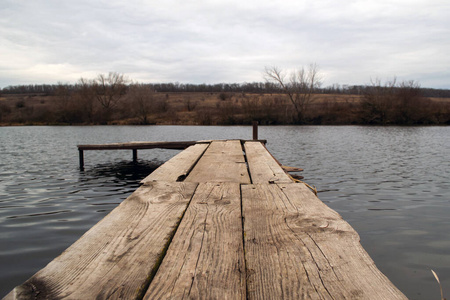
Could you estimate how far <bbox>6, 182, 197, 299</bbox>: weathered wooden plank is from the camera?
4.60ft

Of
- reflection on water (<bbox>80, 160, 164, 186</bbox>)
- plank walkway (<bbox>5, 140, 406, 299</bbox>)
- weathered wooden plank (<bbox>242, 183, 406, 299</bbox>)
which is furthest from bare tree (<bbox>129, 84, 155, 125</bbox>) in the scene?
weathered wooden plank (<bbox>242, 183, 406, 299</bbox>)

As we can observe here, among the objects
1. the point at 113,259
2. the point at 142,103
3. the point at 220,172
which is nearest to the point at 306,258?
the point at 113,259

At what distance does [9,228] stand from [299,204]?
4.95 meters

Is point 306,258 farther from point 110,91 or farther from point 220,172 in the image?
point 110,91

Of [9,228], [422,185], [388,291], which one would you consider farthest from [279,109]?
[388,291]

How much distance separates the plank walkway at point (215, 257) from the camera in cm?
141

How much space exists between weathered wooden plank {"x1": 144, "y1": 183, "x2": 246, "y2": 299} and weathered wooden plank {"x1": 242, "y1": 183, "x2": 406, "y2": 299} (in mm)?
73

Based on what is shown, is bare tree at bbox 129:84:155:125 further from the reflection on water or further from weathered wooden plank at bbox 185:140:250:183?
weathered wooden plank at bbox 185:140:250:183

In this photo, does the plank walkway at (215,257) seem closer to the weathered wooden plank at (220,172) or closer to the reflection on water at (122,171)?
the weathered wooden plank at (220,172)

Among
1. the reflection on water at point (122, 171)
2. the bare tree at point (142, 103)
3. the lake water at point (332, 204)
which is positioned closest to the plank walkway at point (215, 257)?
the lake water at point (332, 204)

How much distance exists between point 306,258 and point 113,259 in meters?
0.99

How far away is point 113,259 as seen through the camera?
1.69 m

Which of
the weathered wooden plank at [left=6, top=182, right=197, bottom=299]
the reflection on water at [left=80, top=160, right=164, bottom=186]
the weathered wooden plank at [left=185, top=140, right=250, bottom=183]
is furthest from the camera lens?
the reflection on water at [left=80, top=160, right=164, bottom=186]

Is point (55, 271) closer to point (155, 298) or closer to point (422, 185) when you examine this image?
point (155, 298)
